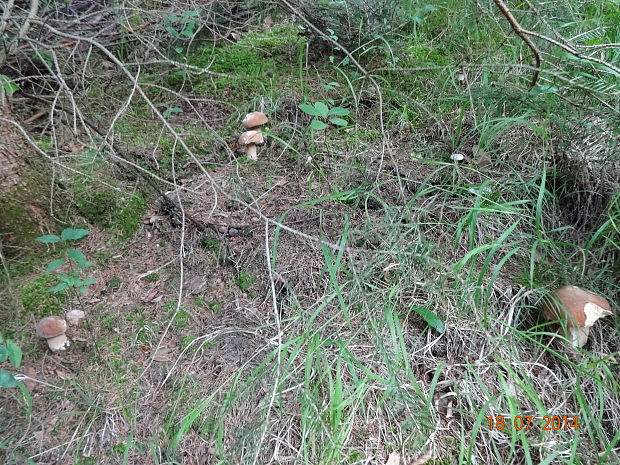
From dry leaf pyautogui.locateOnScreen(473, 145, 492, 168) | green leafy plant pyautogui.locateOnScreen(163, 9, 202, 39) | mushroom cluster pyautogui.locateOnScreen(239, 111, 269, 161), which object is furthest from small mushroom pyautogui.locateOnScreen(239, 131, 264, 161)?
dry leaf pyautogui.locateOnScreen(473, 145, 492, 168)

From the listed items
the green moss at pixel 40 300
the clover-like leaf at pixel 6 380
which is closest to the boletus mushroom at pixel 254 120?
the green moss at pixel 40 300

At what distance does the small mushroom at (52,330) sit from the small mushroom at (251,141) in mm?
1423

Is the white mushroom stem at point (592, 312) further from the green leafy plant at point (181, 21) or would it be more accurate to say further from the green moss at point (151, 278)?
the green leafy plant at point (181, 21)

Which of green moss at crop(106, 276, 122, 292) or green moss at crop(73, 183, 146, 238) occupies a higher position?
green moss at crop(73, 183, 146, 238)

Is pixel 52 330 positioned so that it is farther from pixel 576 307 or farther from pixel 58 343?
pixel 576 307

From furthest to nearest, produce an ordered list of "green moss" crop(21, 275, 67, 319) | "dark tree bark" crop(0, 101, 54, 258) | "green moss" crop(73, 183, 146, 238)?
"green moss" crop(73, 183, 146, 238)
"dark tree bark" crop(0, 101, 54, 258)
"green moss" crop(21, 275, 67, 319)

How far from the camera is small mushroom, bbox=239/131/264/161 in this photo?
100 inches

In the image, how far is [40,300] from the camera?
6.17 feet

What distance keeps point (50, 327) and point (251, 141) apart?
4.91ft

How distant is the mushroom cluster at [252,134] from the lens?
8.38ft

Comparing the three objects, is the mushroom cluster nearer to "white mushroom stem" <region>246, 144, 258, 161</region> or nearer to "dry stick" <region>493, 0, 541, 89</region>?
"white mushroom stem" <region>246, 144, 258, 161</region>

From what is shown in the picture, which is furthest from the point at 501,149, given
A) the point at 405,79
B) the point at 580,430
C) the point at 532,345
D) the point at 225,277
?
the point at 225,277

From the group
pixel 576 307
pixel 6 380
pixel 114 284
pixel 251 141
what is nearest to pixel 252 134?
pixel 251 141

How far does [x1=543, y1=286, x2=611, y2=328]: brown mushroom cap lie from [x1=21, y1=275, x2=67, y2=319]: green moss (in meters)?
Answer: 2.21
